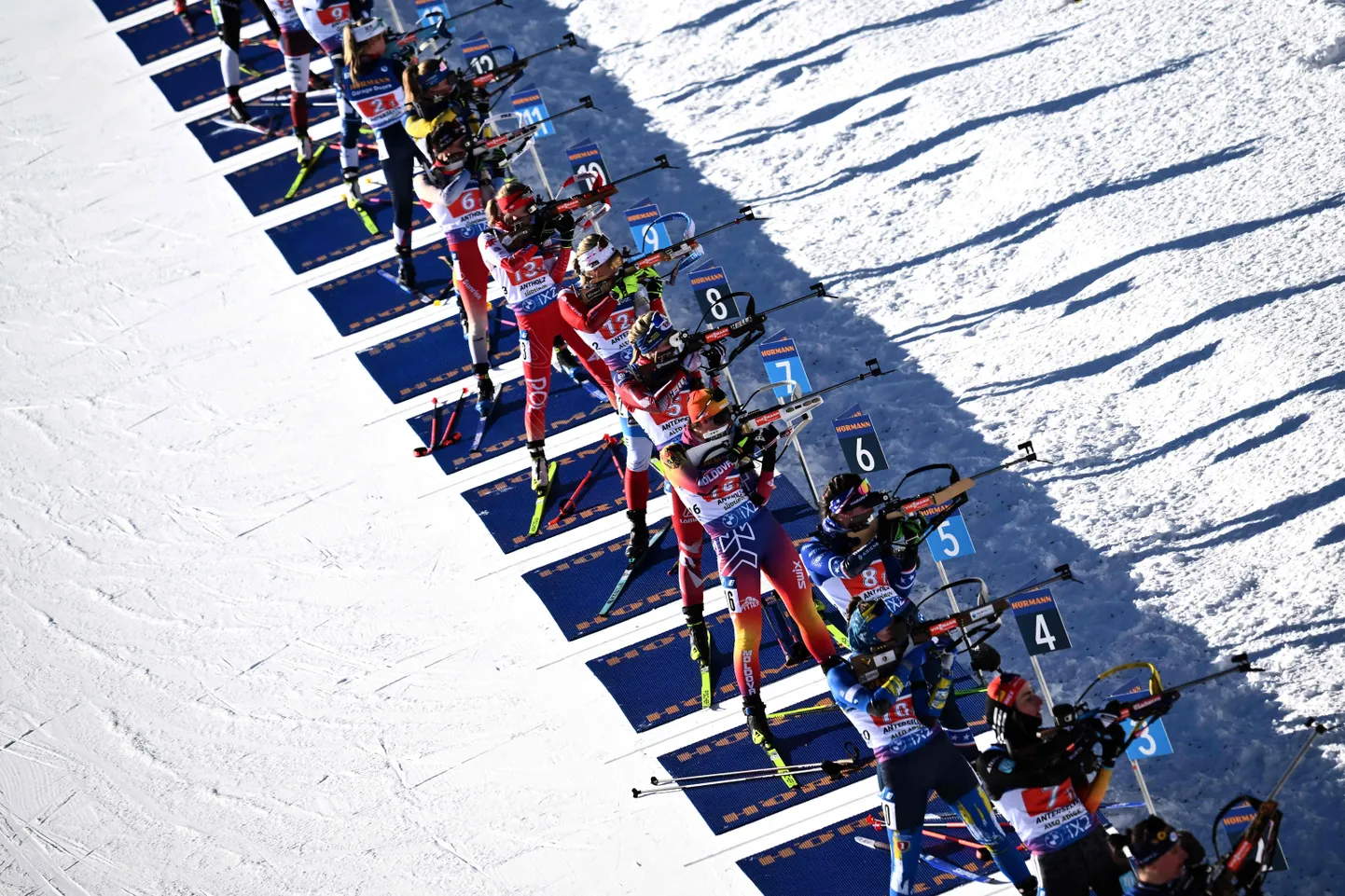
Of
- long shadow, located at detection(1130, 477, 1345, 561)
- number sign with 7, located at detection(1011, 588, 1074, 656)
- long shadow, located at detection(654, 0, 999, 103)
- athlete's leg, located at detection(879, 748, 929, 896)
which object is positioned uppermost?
long shadow, located at detection(654, 0, 999, 103)

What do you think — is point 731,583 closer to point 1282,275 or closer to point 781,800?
point 781,800

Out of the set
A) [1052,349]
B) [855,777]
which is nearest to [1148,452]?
[1052,349]

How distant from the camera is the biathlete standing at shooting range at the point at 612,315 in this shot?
12.0 m

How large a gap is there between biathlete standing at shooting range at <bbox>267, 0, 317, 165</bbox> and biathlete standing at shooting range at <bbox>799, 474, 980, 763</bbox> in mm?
9315

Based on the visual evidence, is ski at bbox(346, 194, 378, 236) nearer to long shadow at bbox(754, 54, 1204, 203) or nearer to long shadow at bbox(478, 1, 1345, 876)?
long shadow at bbox(478, 1, 1345, 876)

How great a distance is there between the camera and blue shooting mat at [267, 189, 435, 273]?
1636 centimetres

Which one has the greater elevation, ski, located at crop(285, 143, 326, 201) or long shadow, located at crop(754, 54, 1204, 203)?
ski, located at crop(285, 143, 326, 201)

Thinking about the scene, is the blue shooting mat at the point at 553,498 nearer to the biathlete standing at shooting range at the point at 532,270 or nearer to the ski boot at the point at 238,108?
the biathlete standing at shooting range at the point at 532,270

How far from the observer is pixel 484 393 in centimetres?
1409

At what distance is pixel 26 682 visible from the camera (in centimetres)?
1288

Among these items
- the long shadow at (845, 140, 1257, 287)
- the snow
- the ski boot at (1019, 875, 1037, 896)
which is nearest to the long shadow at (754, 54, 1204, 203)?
the snow

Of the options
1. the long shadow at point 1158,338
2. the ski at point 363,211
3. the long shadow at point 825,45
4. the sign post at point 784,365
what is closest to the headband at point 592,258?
the sign post at point 784,365

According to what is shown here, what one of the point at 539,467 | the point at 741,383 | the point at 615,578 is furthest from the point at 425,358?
the point at 615,578

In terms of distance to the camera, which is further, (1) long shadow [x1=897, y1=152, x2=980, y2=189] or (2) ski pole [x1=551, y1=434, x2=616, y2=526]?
(1) long shadow [x1=897, y1=152, x2=980, y2=189]
